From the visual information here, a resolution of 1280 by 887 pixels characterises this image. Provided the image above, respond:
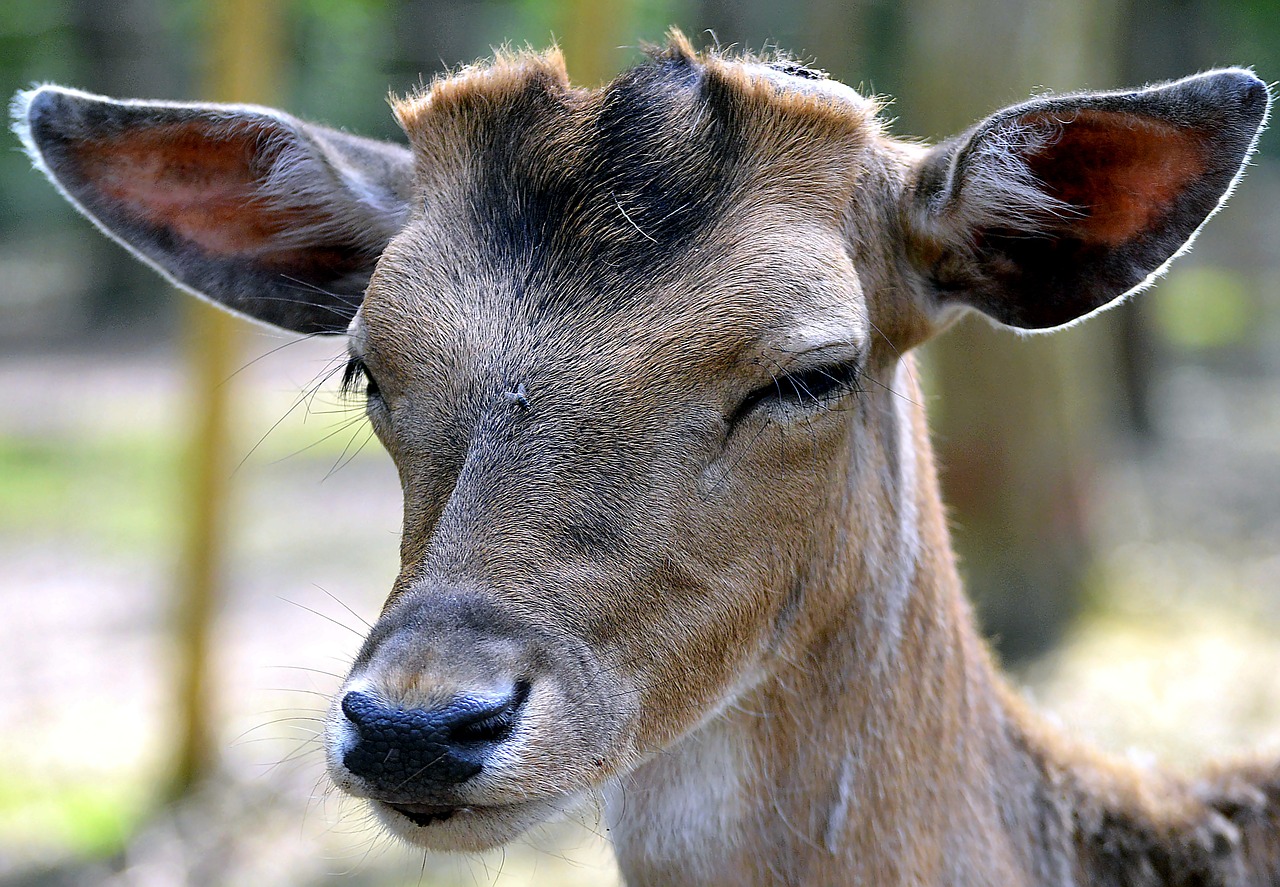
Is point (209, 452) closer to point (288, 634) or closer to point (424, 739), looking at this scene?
point (288, 634)

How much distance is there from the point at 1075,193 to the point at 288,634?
851cm

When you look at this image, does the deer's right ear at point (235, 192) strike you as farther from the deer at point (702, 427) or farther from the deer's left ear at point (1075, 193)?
the deer's left ear at point (1075, 193)

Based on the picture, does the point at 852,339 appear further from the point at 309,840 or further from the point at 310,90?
the point at 310,90

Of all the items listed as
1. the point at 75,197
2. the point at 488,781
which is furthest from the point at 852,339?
the point at 75,197

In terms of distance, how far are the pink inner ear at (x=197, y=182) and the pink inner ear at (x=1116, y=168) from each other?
2056mm

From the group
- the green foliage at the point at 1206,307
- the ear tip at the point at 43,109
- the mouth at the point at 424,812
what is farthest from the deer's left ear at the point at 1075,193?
the green foliage at the point at 1206,307

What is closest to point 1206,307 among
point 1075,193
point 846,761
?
point 1075,193

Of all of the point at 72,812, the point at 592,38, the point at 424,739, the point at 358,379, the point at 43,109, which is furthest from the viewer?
the point at 72,812

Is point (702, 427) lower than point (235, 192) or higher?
lower

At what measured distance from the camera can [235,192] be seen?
386 centimetres

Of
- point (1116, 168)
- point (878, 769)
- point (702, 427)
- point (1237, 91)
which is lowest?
point (878, 769)

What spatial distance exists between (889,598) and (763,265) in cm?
98

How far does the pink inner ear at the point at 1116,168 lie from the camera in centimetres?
309

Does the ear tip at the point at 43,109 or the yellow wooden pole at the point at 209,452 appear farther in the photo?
the yellow wooden pole at the point at 209,452
